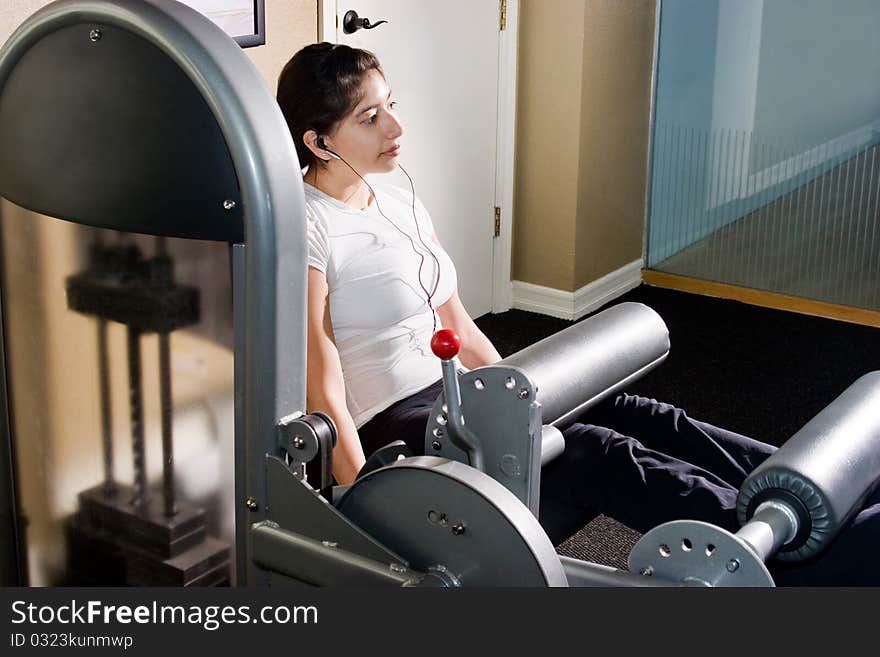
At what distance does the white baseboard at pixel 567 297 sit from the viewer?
4.07 m

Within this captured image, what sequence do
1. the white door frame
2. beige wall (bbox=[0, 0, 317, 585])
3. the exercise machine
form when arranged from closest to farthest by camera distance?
the exercise machine, beige wall (bbox=[0, 0, 317, 585]), the white door frame

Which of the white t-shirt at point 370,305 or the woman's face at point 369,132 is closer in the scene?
the white t-shirt at point 370,305

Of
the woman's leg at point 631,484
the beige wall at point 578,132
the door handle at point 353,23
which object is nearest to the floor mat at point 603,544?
the woman's leg at point 631,484

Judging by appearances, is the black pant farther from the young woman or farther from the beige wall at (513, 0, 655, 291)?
the beige wall at (513, 0, 655, 291)

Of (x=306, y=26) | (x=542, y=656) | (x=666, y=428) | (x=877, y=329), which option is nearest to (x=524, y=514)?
(x=542, y=656)

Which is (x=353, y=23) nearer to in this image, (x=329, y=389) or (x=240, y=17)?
(x=240, y=17)

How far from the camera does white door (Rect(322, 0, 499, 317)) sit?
3.30m

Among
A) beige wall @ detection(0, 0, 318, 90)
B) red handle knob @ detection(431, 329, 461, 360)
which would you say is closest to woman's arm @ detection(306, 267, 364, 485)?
red handle knob @ detection(431, 329, 461, 360)

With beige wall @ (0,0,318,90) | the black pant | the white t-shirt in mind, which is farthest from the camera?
beige wall @ (0,0,318,90)

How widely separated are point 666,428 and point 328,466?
750 mm

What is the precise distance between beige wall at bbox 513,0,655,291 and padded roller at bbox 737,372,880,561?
260 centimetres

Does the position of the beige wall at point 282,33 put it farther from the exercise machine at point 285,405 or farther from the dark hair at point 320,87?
the exercise machine at point 285,405

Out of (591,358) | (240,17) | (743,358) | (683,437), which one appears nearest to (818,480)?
(591,358)

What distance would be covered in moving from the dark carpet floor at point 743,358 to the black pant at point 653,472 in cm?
85
